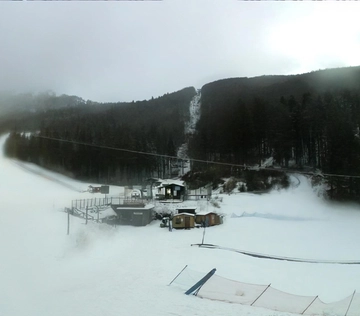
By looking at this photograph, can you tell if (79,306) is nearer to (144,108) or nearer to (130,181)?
(130,181)

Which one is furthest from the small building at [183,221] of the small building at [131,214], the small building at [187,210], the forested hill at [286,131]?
the forested hill at [286,131]

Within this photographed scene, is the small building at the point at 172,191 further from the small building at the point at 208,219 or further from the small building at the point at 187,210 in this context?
the small building at the point at 208,219

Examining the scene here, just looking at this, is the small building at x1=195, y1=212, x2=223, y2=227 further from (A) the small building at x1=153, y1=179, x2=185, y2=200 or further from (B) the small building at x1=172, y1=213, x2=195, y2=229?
(A) the small building at x1=153, y1=179, x2=185, y2=200

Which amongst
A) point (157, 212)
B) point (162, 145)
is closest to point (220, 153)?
point (162, 145)

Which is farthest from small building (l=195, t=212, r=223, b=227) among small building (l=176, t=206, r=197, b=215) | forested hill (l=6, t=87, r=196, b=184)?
forested hill (l=6, t=87, r=196, b=184)

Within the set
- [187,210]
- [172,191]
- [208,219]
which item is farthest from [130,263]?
[172,191]

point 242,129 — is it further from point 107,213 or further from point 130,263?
point 130,263

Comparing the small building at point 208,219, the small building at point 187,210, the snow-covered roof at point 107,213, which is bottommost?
the small building at point 208,219
